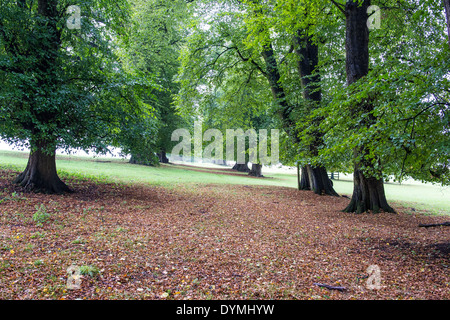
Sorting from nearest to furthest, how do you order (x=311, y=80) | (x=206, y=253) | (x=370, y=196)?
(x=206, y=253) < (x=370, y=196) < (x=311, y=80)

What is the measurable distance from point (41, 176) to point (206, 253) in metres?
7.44

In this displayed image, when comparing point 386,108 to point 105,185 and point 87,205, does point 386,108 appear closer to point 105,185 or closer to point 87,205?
point 87,205

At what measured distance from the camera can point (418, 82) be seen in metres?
4.40

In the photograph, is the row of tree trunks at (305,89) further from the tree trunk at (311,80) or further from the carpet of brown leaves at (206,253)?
the carpet of brown leaves at (206,253)

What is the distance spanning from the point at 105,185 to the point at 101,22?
647cm

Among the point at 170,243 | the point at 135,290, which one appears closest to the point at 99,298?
the point at 135,290

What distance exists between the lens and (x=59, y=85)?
27.6 ft

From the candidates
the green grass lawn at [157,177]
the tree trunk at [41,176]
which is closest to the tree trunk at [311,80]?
the green grass lawn at [157,177]

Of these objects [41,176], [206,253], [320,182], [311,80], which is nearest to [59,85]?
[41,176]

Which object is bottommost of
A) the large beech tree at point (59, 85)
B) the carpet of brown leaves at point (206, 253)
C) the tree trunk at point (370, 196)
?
the carpet of brown leaves at point (206, 253)

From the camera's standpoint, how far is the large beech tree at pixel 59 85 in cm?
790

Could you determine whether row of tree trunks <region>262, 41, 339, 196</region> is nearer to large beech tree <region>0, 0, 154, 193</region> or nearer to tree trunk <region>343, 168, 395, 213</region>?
tree trunk <region>343, 168, 395, 213</region>

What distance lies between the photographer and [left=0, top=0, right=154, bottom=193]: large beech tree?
7.90 meters

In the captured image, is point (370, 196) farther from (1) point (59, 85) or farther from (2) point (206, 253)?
(1) point (59, 85)
